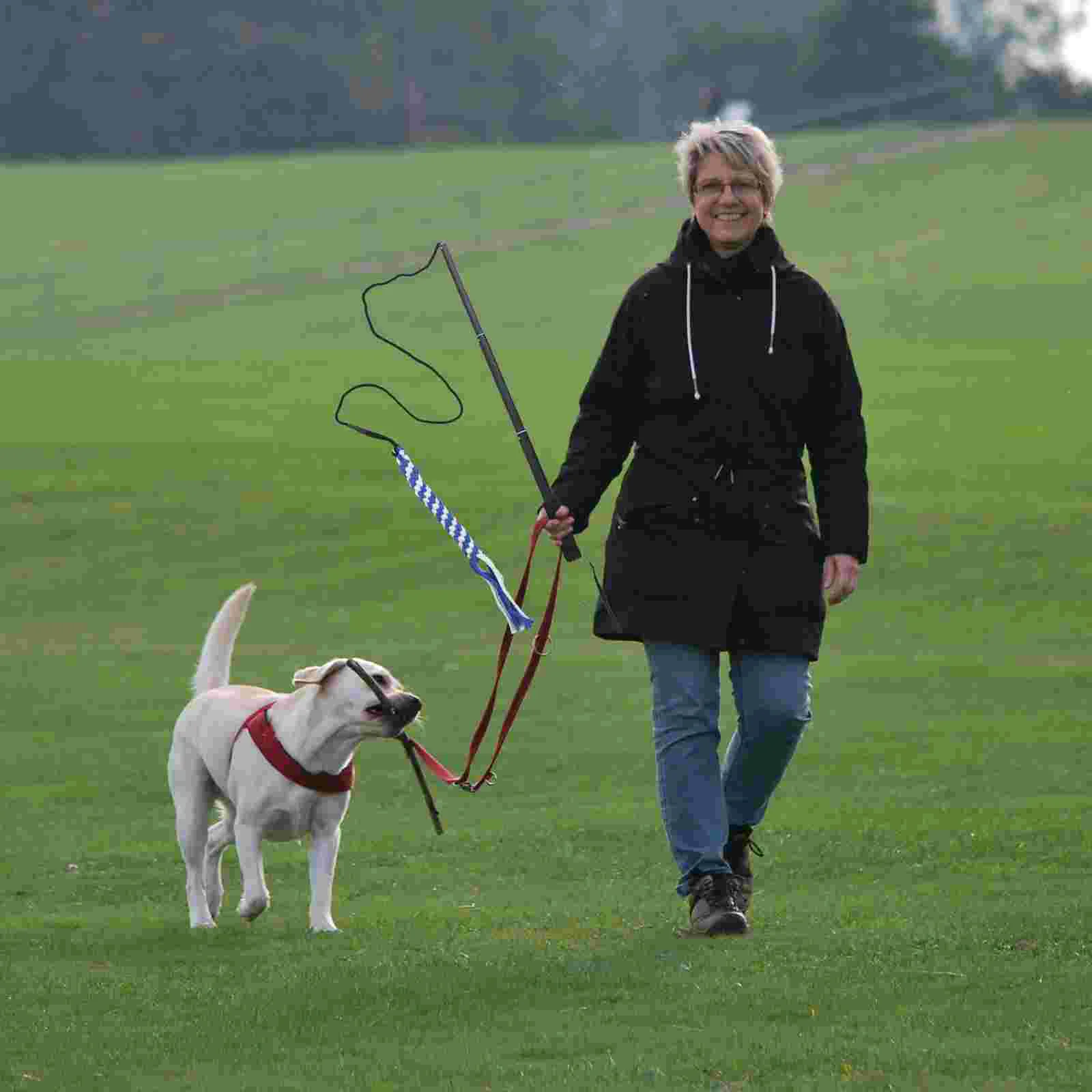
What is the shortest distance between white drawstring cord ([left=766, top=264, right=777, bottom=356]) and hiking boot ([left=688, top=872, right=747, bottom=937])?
147 centimetres

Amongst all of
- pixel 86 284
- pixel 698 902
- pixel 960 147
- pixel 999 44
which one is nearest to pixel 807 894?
pixel 698 902

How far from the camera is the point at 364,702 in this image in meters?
7.41

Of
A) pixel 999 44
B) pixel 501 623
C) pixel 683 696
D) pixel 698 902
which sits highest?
pixel 999 44

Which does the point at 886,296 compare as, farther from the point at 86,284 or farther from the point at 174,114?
the point at 174,114

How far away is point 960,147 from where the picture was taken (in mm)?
65375

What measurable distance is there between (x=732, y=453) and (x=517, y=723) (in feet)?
→ 24.7

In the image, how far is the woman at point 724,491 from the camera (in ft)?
22.4

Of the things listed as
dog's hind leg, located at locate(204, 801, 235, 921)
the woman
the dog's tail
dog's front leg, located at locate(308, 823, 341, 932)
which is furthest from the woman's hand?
dog's hind leg, located at locate(204, 801, 235, 921)

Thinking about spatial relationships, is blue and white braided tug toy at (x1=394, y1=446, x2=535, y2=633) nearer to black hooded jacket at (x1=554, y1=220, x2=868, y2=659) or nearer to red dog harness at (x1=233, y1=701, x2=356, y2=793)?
black hooded jacket at (x1=554, y1=220, x2=868, y2=659)

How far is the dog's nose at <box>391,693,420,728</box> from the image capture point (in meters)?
7.41

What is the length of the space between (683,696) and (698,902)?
58 centimetres

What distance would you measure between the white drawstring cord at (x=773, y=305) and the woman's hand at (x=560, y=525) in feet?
2.37

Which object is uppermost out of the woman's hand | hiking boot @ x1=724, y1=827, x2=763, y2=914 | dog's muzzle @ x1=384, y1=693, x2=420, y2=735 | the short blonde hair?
the short blonde hair

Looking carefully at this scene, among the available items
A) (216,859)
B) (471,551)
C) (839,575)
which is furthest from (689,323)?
(216,859)
